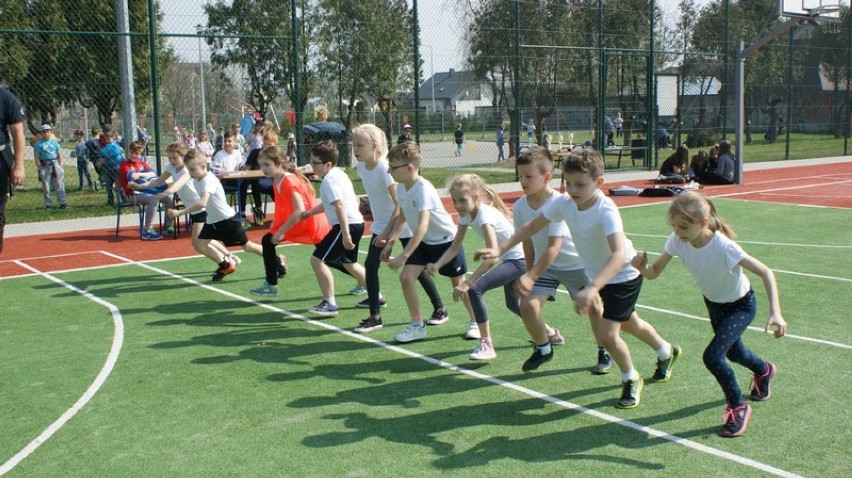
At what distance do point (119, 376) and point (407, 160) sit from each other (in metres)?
2.84

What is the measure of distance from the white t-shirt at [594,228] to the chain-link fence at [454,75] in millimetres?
11844

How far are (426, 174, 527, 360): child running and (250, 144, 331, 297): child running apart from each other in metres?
2.55

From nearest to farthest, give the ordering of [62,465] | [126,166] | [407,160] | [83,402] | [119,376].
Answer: [62,465], [83,402], [119,376], [407,160], [126,166]

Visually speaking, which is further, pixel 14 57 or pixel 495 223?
pixel 14 57

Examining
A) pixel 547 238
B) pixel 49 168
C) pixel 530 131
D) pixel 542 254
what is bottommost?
pixel 542 254

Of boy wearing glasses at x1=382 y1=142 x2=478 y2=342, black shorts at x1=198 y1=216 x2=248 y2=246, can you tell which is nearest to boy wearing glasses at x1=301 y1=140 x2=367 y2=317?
boy wearing glasses at x1=382 y1=142 x2=478 y2=342

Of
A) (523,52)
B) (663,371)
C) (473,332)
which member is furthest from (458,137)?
(663,371)

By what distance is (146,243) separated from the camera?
13.6 meters

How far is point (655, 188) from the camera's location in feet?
60.1

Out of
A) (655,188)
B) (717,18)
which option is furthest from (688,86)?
(655,188)

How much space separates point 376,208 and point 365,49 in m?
14.8

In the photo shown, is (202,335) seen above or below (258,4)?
below

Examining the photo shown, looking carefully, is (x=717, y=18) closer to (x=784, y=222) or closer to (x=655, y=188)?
(x=655, y=188)

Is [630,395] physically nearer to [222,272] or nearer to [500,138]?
[222,272]
